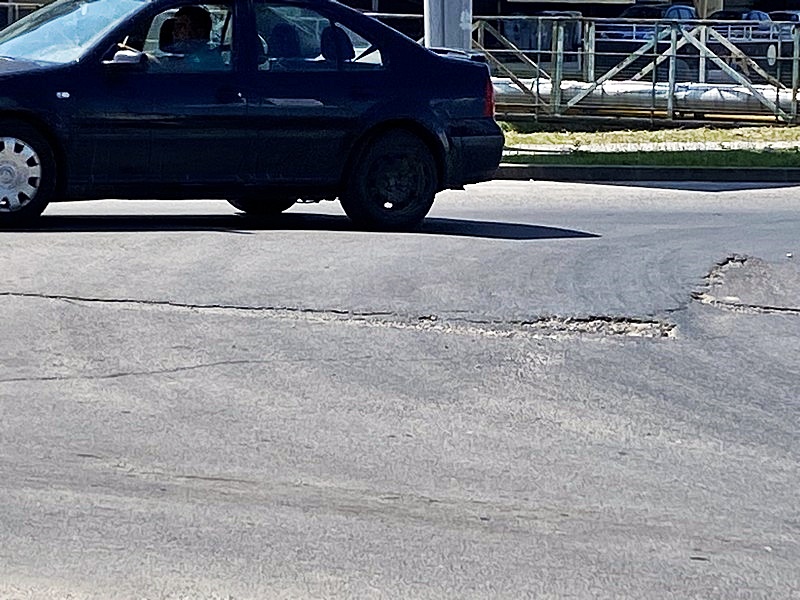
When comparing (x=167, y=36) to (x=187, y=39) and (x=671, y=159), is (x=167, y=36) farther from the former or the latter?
(x=671, y=159)

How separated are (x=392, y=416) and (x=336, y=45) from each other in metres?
5.29

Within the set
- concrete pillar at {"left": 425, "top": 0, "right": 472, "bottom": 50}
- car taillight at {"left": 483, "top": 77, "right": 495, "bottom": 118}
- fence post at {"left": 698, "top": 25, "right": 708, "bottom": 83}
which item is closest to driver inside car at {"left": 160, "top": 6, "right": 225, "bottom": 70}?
car taillight at {"left": 483, "top": 77, "right": 495, "bottom": 118}

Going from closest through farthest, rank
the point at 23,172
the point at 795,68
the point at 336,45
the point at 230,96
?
the point at 23,172 → the point at 230,96 → the point at 336,45 → the point at 795,68

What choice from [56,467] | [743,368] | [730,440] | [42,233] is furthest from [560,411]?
[42,233]

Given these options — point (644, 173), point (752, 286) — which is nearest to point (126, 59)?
point (752, 286)

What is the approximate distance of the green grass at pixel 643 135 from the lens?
20.7 meters

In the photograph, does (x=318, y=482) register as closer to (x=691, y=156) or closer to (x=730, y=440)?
(x=730, y=440)

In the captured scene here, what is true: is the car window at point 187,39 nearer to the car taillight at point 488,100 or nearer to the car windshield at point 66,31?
the car windshield at point 66,31

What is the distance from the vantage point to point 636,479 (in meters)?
5.97

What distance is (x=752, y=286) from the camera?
980 cm

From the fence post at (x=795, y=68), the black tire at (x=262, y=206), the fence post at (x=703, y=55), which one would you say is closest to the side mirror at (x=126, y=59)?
the black tire at (x=262, y=206)

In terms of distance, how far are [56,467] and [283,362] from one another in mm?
1771

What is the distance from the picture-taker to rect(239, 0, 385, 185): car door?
11203 millimetres

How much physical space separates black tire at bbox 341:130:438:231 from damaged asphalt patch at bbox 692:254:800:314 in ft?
7.38
